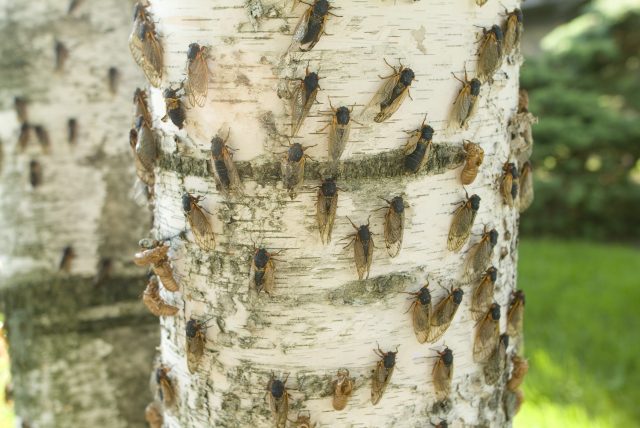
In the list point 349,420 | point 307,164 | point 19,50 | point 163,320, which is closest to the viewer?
point 307,164

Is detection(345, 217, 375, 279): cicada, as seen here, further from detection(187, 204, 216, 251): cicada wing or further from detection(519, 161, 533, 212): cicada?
detection(519, 161, 533, 212): cicada

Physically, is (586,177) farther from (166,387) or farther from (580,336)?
(166,387)

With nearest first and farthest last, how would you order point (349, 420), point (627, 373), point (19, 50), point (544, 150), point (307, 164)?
point (307, 164) < point (349, 420) < point (19, 50) < point (627, 373) < point (544, 150)

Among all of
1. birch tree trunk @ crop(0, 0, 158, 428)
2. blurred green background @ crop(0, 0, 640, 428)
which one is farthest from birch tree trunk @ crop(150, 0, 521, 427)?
blurred green background @ crop(0, 0, 640, 428)

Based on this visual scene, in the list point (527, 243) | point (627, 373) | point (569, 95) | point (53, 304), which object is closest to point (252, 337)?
point (53, 304)

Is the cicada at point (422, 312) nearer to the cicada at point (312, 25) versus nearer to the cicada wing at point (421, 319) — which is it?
the cicada wing at point (421, 319)

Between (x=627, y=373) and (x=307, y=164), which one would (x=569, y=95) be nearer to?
(x=627, y=373)

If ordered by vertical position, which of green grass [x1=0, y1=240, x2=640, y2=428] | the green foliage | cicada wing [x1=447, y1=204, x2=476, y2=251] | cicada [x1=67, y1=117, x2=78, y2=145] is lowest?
green grass [x1=0, y1=240, x2=640, y2=428]
